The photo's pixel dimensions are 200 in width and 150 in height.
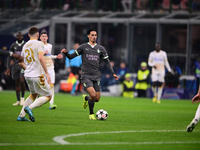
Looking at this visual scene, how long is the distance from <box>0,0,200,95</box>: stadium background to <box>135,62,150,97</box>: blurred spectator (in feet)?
5.91

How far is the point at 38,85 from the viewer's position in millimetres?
8531

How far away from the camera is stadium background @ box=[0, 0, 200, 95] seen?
23.4 m

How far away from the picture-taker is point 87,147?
5848 millimetres

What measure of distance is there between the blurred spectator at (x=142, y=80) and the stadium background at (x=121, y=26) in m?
1.80

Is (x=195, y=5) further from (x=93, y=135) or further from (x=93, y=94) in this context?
(x=93, y=135)

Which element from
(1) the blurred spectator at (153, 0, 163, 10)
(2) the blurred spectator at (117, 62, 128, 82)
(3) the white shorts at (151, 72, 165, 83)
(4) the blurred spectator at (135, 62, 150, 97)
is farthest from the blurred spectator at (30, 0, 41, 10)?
(3) the white shorts at (151, 72, 165, 83)

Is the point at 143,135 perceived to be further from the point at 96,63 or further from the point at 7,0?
the point at 7,0

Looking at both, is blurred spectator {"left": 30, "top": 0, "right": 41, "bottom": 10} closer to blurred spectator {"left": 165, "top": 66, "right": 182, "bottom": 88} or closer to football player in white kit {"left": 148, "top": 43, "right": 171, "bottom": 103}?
blurred spectator {"left": 165, "top": 66, "right": 182, "bottom": 88}

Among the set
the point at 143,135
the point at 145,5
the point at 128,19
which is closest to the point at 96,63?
the point at 143,135

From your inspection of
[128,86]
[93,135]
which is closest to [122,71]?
[128,86]

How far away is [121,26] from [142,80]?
4.70m

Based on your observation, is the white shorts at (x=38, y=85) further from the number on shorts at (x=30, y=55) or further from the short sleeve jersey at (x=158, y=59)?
the short sleeve jersey at (x=158, y=59)

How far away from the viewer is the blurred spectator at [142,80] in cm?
2130

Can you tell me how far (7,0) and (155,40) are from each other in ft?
37.2
